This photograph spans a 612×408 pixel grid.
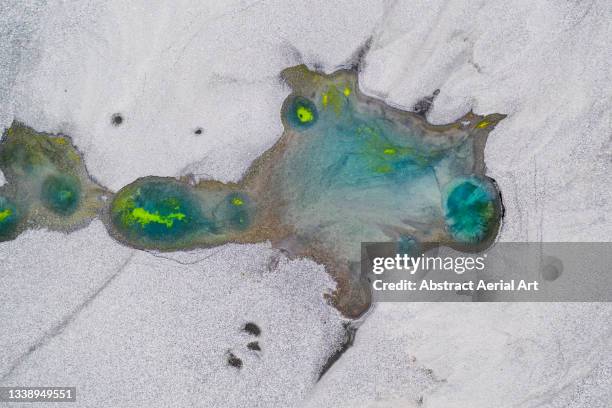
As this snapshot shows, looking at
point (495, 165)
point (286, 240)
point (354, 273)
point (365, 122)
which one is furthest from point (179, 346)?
point (495, 165)

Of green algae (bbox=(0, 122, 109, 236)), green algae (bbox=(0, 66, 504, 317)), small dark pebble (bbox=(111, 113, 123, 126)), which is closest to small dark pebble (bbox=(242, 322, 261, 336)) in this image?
green algae (bbox=(0, 66, 504, 317))

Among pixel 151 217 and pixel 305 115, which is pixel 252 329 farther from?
pixel 305 115

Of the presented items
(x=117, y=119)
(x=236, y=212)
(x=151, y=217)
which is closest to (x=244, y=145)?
(x=236, y=212)

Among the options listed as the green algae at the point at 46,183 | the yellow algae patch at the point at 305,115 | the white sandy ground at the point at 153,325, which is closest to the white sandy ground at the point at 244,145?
the white sandy ground at the point at 153,325

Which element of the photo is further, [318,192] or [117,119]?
[318,192]

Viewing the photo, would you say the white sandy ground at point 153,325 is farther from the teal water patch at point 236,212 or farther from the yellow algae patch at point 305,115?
the yellow algae patch at point 305,115

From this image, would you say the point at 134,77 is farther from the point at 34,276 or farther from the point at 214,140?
the point at 34,276
